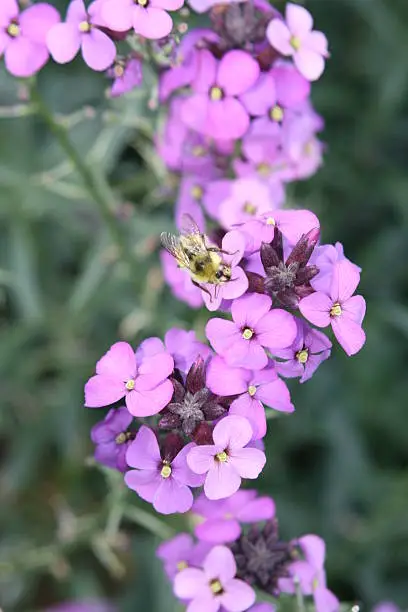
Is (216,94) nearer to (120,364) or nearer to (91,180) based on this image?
(91,180)

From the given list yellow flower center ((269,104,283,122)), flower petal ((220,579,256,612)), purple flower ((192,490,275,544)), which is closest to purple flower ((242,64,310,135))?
yellow flower center ((269,104,283,122))

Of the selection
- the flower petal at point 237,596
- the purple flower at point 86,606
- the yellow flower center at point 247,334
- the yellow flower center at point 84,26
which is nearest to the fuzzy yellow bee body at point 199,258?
the yellow flower center at point 247,334

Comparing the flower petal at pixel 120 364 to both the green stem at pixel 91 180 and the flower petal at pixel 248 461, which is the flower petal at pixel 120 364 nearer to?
the flower petal at pixel 248 461

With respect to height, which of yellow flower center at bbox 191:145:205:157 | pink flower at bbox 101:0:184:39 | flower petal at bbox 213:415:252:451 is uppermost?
pink flower at bbox 101:0:184:39

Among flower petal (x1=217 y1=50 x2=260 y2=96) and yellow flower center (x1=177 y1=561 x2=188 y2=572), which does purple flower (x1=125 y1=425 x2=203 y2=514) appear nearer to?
yellow flower center (x1=177 y1=561 x2=188 y2=572)

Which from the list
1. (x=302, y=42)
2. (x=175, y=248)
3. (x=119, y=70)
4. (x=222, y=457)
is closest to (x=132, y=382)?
(x=222, y=457)

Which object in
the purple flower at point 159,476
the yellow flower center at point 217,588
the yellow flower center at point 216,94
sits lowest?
the yellow flower center at point 217,588

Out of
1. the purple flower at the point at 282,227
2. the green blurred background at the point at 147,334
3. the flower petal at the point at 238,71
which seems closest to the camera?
the purple flower at the point at 282,227
